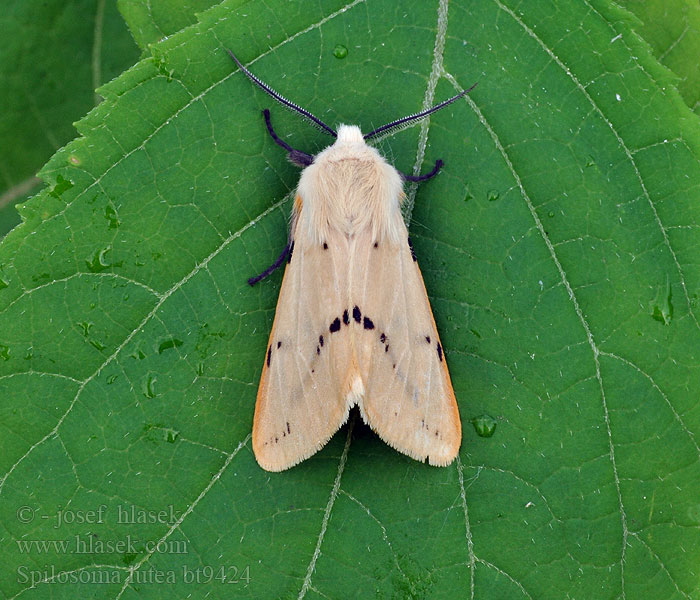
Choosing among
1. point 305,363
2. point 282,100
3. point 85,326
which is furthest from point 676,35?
point 85,326

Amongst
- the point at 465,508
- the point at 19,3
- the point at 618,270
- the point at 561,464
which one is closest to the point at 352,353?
the point at 465,508

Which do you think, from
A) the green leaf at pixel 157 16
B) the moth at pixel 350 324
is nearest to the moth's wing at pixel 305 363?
the moth at pixel 350 324

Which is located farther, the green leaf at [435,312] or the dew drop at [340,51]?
the dew drop at [340,51]

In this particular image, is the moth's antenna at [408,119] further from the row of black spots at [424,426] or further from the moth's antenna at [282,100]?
the row of black spots at [424,426]

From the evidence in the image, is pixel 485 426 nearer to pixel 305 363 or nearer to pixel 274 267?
pixel 305 363

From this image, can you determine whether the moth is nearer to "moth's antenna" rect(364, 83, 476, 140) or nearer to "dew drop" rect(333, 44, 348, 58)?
"moth's antenna" rect(364, 83, 476, 140)

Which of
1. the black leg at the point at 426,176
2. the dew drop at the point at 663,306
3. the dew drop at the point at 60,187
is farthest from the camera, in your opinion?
the black leg at the point at 426,176
